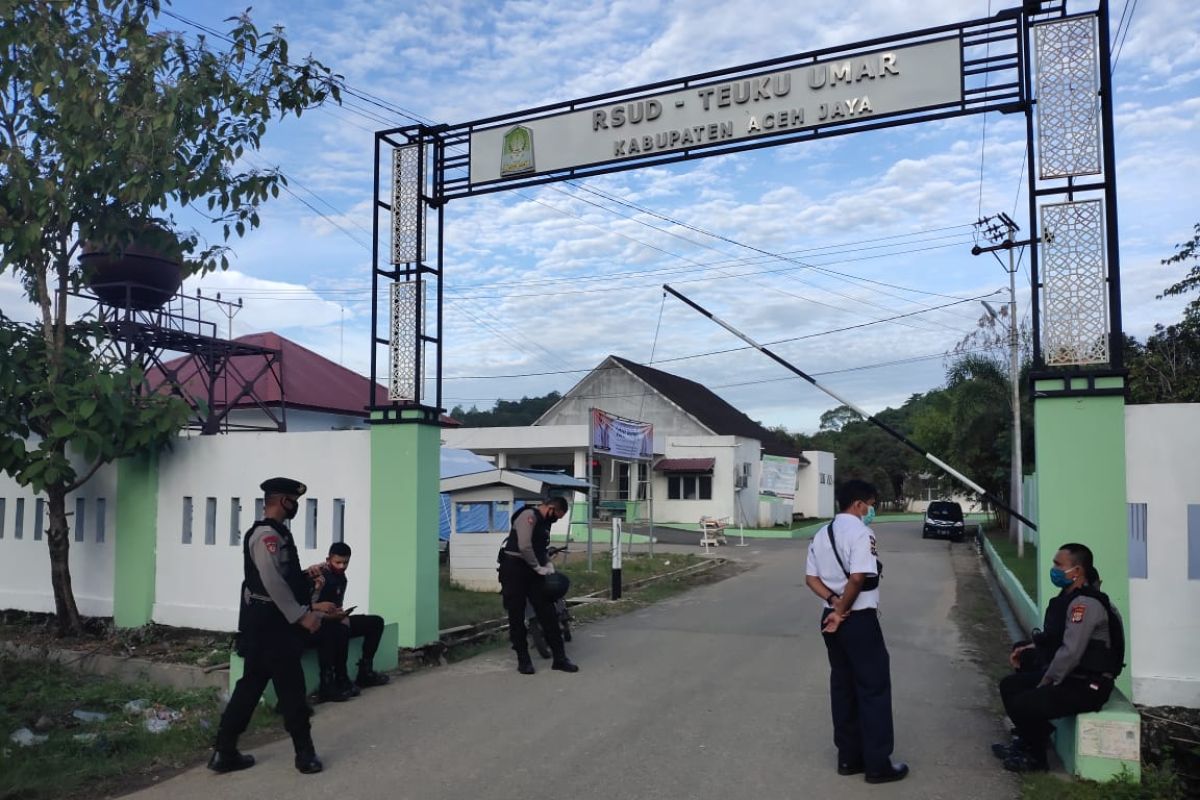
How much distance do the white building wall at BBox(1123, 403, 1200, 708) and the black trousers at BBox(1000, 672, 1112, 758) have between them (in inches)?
62.6

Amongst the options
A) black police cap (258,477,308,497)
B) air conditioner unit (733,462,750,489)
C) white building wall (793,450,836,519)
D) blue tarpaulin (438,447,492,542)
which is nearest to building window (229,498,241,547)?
black police cap (258,477,308,497)

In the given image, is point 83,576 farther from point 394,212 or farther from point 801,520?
point 801,520

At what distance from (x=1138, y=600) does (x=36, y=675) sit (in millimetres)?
10876

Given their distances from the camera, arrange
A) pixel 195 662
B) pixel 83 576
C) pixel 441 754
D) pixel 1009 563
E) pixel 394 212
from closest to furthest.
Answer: pixel 441 754 → pixel 195 662 → pixel 394 212 → pixel 83 576 → pixel 1009 563

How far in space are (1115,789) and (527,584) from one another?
17.7 feet

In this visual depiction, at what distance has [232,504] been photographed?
459 inches

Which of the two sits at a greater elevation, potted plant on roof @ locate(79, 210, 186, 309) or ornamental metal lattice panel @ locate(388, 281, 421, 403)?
potted plant on roof @ locate(79, 210, 186, 309)

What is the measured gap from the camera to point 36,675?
1041 centimetres

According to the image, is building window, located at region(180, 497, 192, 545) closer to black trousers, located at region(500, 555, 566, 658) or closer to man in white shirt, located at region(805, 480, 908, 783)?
black trousers, located at region(500, 555, 566, 658)

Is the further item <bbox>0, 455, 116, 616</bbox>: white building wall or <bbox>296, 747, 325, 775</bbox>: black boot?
<bbox>0, 455, 116, 616</bbox>: white building wall

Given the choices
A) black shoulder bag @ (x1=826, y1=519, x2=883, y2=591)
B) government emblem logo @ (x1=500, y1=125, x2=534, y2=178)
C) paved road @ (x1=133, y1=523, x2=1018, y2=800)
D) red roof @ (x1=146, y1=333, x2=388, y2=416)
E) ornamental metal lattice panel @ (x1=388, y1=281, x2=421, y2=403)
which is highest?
government emblem logo @ (x1=500, y1=125, x2=534, y2=178)

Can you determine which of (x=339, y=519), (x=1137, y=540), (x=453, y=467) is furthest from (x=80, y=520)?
(x=1137, y=540)

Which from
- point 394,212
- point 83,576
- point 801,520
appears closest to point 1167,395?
point 394,212

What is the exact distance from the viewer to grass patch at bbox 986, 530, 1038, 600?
49.7 feet
